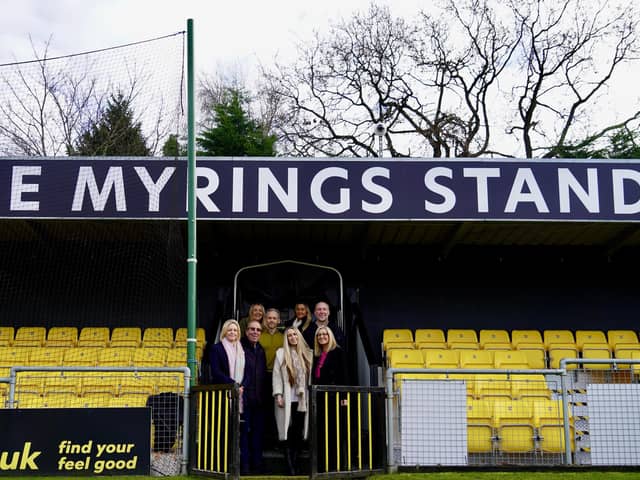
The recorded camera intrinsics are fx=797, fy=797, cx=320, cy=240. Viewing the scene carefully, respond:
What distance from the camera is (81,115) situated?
55.6 feet

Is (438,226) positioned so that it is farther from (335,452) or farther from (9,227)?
(9,227)

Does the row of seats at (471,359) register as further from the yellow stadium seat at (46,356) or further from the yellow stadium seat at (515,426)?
the yellow stadium seat at (46,356)

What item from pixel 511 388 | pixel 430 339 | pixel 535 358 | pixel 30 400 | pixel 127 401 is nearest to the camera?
pixel 511 388

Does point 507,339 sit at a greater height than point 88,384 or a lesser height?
greater

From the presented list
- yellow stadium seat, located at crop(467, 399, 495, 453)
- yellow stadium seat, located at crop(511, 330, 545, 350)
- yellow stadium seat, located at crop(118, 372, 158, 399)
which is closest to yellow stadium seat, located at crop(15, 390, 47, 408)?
yellow stadium seat, located at crop(118, 372, 158, 399)

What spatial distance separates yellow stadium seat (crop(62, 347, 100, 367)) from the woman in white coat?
4.31m

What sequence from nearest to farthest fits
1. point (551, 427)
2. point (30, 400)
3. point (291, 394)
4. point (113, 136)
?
point (551, 427)
point (291, 394)
point (30, 400)
point (113, 136)

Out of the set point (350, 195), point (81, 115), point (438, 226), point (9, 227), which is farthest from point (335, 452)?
point (81, 115)

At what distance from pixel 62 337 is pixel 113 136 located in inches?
327

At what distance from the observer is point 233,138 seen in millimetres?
25109

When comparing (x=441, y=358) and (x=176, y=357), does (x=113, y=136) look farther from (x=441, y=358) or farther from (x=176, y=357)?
(x=441, y=358)

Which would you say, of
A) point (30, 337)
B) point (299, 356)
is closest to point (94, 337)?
point (30, 337)

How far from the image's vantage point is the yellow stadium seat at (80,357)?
461 inches

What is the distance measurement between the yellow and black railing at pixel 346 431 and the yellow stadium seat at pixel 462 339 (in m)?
4.84
